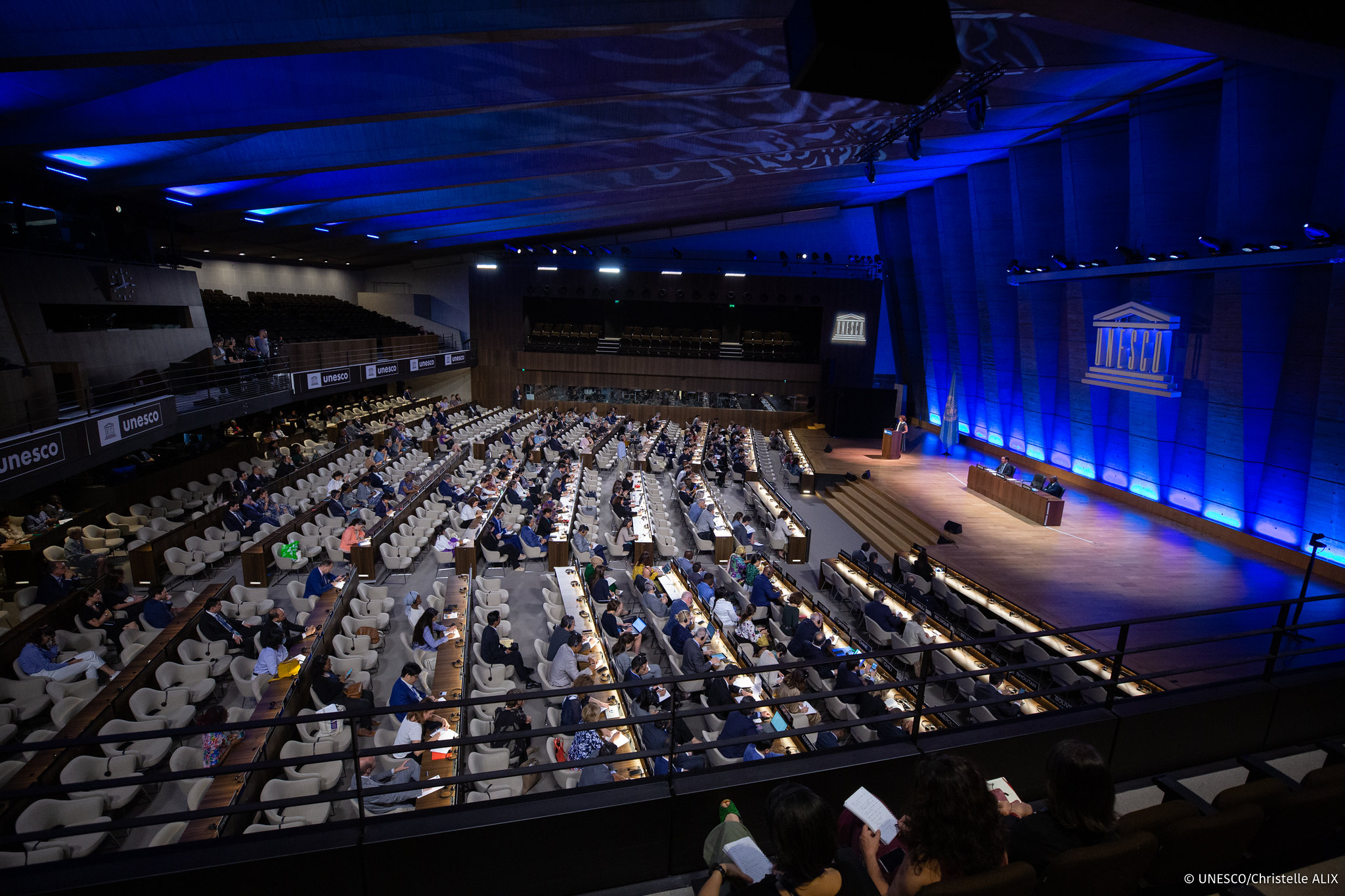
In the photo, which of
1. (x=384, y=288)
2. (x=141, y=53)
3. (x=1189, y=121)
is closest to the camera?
(x=141, y=53)

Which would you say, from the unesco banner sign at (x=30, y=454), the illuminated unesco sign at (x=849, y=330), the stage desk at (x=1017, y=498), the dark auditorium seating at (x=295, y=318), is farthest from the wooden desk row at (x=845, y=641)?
the illuminated unesco sign at (x=849, y=330)

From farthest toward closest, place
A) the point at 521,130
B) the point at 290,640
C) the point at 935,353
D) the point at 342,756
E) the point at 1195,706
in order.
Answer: the point at 935,353
the point at 521,130
the point at 290,640
the point at 1195,706
the point at 342,756

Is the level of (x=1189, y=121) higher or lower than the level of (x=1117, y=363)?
higher

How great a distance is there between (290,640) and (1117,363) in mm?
15650

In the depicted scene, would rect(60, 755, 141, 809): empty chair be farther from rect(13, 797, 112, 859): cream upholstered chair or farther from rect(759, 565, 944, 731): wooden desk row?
rect(759, 565, 944, 731): wooden desk row

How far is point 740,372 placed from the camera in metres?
27.0

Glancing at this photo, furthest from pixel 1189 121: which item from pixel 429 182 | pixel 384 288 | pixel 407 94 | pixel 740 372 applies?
pixel 384 288

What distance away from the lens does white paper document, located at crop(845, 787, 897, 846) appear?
2770mm

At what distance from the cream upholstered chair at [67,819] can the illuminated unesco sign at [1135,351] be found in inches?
626

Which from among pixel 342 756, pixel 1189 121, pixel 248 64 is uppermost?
pixel 1189 121

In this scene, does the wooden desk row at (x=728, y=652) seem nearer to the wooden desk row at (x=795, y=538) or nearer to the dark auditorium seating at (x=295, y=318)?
the wooden desk row at (x=795, y=538)

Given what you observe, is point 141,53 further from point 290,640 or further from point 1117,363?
point 1117,363

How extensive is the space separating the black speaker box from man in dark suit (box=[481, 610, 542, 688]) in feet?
21.1

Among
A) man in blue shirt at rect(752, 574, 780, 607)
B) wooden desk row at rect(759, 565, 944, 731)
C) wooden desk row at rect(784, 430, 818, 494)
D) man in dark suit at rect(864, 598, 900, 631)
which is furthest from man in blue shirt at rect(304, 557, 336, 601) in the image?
wooden desk row at rect(784, 430, 818, 494)
